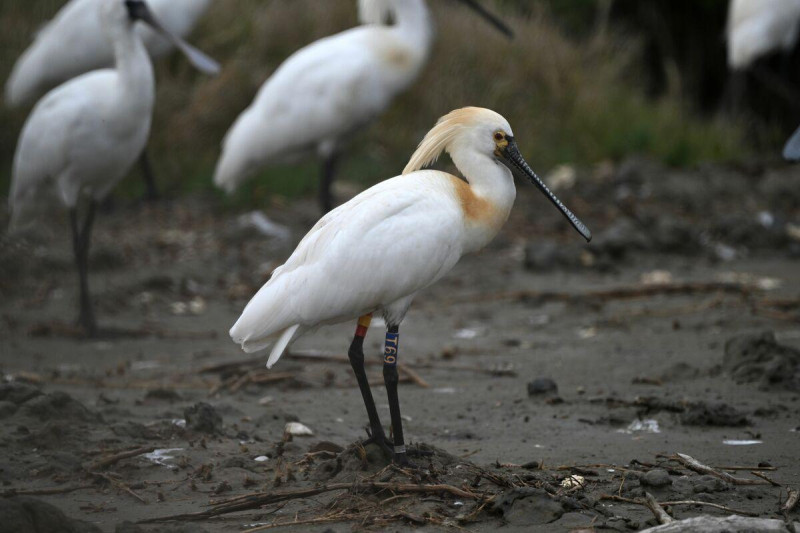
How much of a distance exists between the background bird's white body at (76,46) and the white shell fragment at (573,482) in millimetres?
7751

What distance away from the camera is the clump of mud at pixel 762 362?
19.7 ft

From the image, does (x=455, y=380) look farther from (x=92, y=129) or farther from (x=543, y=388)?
(x=92, y=129)

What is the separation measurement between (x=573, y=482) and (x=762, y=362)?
83.4 inches

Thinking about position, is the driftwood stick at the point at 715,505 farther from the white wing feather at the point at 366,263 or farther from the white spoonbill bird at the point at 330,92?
the white spoonbill bird at the point at 330,92

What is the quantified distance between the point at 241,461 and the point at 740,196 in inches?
325

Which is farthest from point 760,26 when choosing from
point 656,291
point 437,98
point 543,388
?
point 543,388

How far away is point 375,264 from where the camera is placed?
4.68 meters

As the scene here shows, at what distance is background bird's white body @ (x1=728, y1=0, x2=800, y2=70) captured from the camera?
1434 cm

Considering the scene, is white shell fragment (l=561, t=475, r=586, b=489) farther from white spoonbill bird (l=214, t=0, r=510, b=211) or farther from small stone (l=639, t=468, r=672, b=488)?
white spoonbill bird (l=214, t=0, r=510, b=211)

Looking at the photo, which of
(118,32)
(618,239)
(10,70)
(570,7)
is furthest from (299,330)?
(570,7)

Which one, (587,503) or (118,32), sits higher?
(118,32)

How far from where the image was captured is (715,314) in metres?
7.77

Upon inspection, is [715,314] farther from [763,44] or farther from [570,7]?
[570,7]

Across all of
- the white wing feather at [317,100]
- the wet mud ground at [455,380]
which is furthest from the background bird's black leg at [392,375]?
the white wing feather at [317,100]
